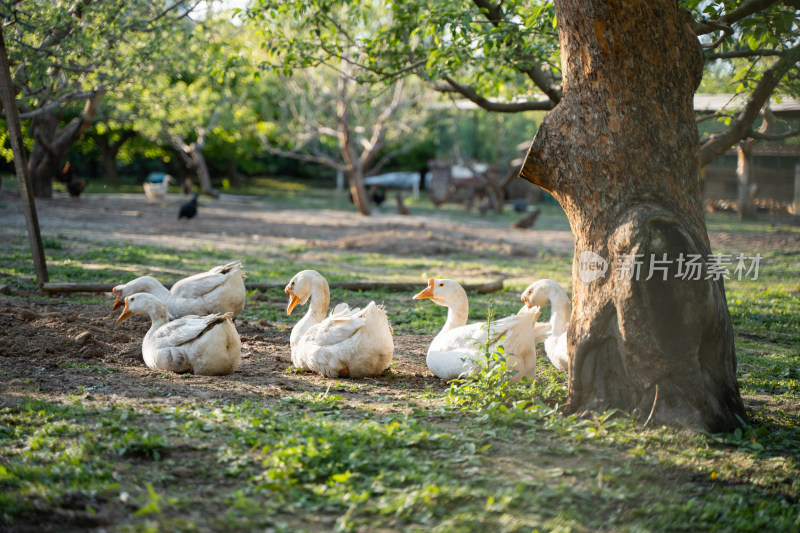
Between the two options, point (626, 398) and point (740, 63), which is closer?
point (626, 398)

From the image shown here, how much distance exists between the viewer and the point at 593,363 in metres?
4.91

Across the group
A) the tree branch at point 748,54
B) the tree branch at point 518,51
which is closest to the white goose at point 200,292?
the tree branch at point 518,51

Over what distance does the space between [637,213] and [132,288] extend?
17.3 feet

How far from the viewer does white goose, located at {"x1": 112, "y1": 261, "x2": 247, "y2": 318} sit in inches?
302

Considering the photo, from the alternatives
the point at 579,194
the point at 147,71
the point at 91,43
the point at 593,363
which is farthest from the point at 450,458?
the point at 147,71

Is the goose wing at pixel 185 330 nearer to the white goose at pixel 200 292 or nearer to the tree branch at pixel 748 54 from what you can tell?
the white goose at pixel 200 292

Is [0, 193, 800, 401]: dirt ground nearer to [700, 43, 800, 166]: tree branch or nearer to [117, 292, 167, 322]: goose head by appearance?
[117, 292, 167, 322]: goose head

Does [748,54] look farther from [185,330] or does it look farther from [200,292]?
[200,292]

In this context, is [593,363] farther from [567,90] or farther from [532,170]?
[567,90]

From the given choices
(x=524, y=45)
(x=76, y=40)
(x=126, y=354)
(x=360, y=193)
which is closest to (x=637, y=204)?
(x=524, y=45)

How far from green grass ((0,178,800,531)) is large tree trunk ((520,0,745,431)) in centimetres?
28

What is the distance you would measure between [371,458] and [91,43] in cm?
861

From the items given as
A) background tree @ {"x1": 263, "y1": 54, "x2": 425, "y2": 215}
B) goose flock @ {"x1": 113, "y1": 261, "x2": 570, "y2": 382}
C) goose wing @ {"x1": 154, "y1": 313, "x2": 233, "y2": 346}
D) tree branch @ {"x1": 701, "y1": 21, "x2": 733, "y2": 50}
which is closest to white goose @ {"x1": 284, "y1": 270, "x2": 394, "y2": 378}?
goose flock @ {"x1": 113, "y1": 261, "x2": 570, "y2": 382}

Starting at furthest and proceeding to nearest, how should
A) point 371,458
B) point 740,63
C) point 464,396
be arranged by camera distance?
point 740,63 < point 464,396 < point 371,458
